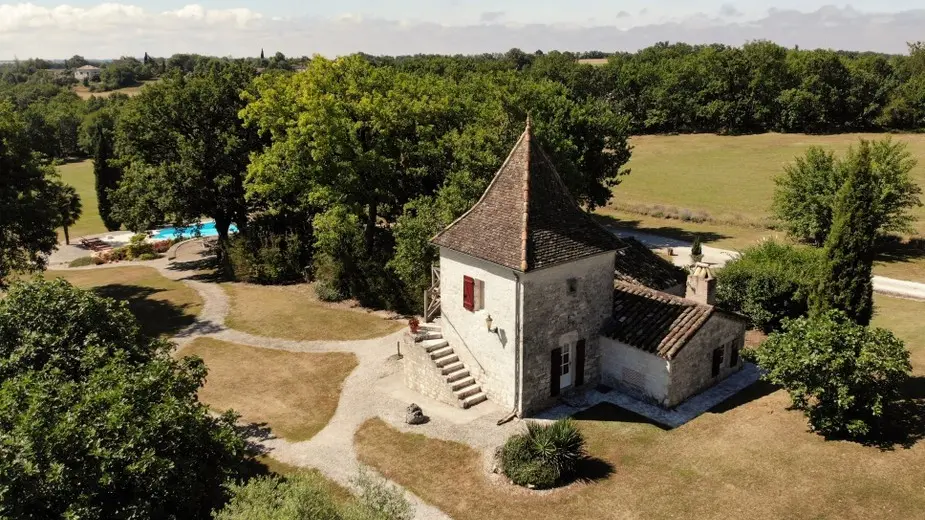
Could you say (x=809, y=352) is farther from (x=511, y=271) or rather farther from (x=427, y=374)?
(x=427, y=374)

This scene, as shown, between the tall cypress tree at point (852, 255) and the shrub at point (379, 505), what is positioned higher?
the tall cypress tree at point (852, 255)

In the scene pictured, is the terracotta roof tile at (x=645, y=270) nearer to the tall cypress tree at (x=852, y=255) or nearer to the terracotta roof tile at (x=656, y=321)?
the terracotta roof tile at (x=656, y=321)

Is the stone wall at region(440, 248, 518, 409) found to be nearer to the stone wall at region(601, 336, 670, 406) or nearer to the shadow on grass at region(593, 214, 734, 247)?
the stone wall at region(601, 336, 670, 406)

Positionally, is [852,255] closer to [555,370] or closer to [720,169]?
[555,370]

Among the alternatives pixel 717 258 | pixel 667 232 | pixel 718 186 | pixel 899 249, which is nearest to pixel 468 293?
pixel 717 258

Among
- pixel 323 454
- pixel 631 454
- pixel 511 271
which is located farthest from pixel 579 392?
pixel 323 454

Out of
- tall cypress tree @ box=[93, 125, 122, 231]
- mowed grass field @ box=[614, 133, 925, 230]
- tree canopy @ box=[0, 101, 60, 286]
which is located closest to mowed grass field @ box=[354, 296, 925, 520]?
tree canopy @ box=[0, 101, 60, 286]

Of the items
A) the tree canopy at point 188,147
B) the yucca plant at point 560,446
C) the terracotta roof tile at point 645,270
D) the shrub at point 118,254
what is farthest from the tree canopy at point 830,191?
the shrub at point 118,254

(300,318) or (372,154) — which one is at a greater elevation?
(372,154)
